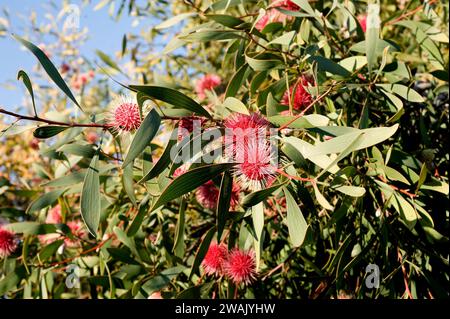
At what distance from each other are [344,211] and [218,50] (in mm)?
1636

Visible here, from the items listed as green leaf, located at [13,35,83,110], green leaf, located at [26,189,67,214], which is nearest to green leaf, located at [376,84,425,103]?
green leaf, located at [13,35,83,110]

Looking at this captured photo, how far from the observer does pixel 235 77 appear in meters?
1.11

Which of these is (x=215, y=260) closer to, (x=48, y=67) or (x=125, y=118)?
(x=125, y=118)

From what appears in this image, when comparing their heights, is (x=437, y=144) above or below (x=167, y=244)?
above

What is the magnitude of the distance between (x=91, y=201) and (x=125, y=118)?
17 centimetres

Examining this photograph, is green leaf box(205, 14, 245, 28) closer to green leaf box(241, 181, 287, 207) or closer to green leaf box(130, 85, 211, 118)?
green leaf box(130, 85, 211, 118)

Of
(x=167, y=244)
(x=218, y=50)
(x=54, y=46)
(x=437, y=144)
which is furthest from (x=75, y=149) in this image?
(x=54, y=46)

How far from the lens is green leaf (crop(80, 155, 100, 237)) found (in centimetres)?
85

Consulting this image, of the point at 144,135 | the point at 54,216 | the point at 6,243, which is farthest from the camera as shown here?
the point at 54,216

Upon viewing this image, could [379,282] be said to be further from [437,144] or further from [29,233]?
[29,233]

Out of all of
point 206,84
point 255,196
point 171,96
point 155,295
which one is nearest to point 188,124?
point 171,96

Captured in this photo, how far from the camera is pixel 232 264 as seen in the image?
1.22 metres

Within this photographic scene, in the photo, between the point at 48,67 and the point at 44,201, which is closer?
the point at 48,67
